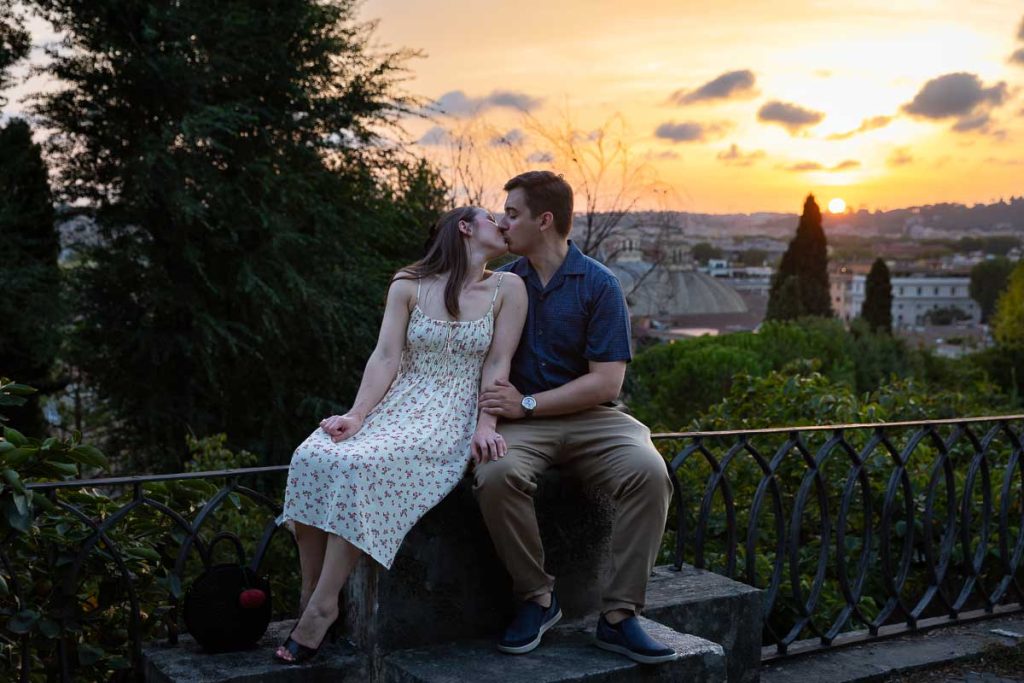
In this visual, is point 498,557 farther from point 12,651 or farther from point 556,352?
point 12,651

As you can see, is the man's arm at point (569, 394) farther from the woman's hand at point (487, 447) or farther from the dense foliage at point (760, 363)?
the dense foliage at point (760, 363)

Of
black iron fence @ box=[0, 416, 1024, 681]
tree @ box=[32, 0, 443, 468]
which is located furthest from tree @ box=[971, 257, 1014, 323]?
black iron fence @ box=[0, 416, 1024, 681]

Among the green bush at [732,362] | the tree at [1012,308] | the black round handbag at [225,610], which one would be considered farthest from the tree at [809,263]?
the black round handbag at [225,610]

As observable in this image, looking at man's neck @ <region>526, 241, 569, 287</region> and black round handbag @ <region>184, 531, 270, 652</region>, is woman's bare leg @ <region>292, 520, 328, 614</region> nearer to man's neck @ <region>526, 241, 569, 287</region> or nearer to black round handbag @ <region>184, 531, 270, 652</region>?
black round handbag @ <region>184, 531, 270, 652</region>

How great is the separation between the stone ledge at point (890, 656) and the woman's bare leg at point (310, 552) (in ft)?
6.24

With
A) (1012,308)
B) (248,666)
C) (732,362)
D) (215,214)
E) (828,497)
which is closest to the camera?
(248,666)

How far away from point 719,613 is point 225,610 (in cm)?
173

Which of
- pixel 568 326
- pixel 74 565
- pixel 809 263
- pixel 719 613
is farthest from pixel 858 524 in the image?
pixel 809 263

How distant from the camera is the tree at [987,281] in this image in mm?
94625

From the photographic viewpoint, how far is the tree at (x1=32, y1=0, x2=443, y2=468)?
15.0 metres

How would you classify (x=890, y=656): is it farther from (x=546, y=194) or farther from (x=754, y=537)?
(x=546, y=194)

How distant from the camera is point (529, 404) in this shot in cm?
334

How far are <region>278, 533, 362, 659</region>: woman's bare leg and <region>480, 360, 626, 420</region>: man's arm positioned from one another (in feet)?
2.03

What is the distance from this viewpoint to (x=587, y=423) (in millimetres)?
3398
